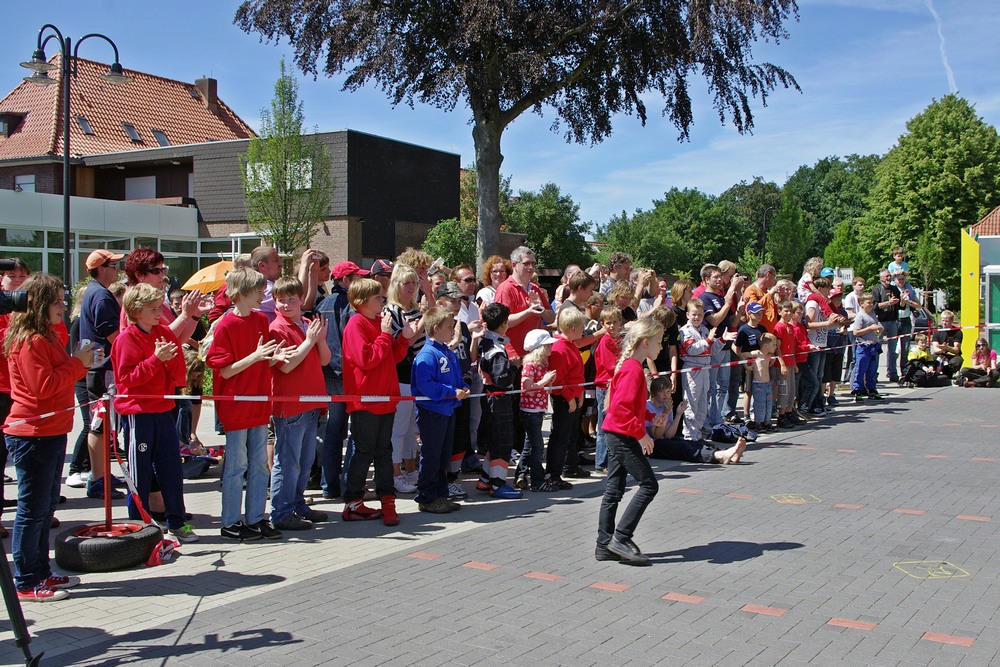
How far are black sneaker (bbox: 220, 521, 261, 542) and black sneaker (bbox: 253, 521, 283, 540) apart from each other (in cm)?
3

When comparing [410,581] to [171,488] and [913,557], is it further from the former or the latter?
[913,557]

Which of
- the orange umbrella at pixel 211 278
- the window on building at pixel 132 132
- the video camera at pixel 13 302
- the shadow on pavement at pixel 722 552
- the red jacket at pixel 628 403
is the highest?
the window on building at pixel 132 132

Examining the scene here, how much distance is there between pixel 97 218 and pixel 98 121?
11.6 meters

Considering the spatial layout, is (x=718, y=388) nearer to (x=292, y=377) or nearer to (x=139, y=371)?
(x=292, y=377)

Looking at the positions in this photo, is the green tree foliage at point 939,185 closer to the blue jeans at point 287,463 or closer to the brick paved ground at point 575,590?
the brick paved ground at point 575,590

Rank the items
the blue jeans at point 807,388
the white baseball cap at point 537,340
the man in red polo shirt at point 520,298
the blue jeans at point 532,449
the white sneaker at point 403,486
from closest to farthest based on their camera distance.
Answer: the blue jeans at point 532,449
the white sneaker at point 403,486
the white baseball cap at point 537,340
the man in red polo shirt at point 520,298
the blue jeans at point 807,388

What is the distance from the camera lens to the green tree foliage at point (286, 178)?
32.8 metres

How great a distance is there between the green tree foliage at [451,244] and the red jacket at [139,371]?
90.0 feet

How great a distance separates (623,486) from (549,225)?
152 feet

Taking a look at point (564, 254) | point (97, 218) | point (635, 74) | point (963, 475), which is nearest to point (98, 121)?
point (97, 218)

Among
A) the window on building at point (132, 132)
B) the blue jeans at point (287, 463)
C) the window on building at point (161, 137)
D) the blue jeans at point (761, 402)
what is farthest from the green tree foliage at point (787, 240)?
the blue jeans at point (287, 463)

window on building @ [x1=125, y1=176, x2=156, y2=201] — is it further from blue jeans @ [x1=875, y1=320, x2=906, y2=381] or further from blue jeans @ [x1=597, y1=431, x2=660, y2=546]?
blue jeans @ [x1=597, y1=431, x2=660, y2=546]

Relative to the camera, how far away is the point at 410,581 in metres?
5.79

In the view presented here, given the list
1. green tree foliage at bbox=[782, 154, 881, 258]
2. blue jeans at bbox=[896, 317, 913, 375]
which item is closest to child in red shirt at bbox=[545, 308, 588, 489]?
blue jeans at bbox=[896, 317, 913, 375]
